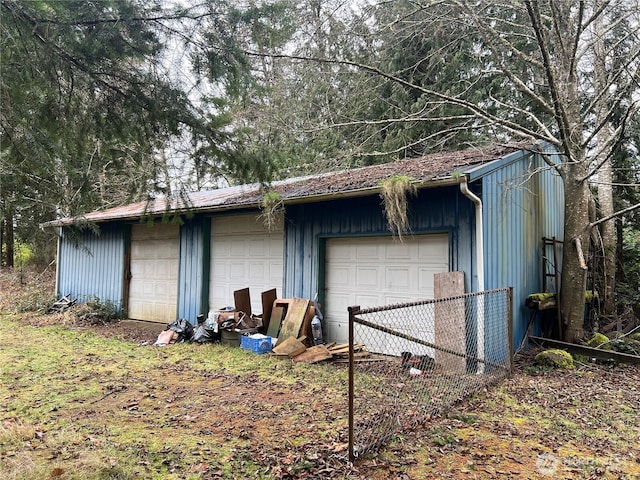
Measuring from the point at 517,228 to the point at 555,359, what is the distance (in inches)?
78.9

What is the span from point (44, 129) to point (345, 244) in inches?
182

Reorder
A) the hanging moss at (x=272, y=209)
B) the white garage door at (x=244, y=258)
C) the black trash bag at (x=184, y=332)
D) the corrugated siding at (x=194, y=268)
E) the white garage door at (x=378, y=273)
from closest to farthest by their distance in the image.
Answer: the white garage door at (x=378, y=273), the hanging moss at (x=272, y=209), the black trash bag at (x=184, y=332), the white garage door at (x=244, y=258), the corrugated siding at (x=194, y=268)

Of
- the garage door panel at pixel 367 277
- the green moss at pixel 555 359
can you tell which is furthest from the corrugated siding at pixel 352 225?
the green moss at pixel 555 359

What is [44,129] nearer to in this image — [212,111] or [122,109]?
[122,109]

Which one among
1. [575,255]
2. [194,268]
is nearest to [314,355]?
[194,268]

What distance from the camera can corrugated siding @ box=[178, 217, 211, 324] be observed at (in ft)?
29.0

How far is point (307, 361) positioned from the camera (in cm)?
609

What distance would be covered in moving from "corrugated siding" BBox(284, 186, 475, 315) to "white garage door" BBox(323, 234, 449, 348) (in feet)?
0.63

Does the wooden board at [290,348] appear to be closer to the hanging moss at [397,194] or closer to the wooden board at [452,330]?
the wooden board at [452,330]

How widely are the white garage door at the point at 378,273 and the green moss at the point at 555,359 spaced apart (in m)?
1.46

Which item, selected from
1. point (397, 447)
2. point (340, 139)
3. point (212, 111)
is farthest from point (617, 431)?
point (340, 139)

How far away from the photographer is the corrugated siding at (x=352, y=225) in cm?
590

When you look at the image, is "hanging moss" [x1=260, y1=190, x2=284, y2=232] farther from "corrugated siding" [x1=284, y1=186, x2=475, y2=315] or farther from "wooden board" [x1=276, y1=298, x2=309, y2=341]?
"wooden board" [x1=276, y1=298, x2=309, y2=341]

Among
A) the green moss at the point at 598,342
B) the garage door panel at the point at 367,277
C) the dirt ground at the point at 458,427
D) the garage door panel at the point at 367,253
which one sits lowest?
the dirt ground at the point at 458,427
